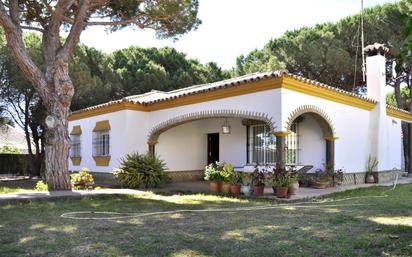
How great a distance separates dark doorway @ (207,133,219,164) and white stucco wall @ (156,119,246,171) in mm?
161

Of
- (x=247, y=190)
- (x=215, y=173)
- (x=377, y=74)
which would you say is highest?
(x=377, y=74)

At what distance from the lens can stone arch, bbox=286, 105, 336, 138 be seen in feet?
38.9

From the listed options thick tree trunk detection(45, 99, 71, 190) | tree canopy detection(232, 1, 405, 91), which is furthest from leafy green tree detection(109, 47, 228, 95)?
thick tree trunk detection(45, 99, 71, 190)

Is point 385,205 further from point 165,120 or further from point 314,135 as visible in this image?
point 165,120

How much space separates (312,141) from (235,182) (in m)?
3.94

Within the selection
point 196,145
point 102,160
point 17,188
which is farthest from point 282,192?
point 17,188

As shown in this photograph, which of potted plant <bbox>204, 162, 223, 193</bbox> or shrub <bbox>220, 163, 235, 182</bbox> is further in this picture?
potted plant <bbox>204, 162, 223, 193</bbox>

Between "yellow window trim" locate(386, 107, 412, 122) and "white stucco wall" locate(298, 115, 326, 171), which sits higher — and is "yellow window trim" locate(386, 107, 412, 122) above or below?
above

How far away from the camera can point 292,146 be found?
567 inches

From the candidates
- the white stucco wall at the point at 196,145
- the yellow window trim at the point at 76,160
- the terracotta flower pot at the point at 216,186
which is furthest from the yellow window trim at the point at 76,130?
the terracotta flower pot at the point at 216,186

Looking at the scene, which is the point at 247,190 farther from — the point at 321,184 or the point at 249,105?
the point at 321,184

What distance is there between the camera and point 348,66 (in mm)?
21609

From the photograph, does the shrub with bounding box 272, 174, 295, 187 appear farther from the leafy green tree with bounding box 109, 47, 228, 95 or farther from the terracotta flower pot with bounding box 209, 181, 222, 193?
the leafy green tree with bounding box 109, 47, 228, 95

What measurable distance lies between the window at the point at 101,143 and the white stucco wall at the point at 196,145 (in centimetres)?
239
